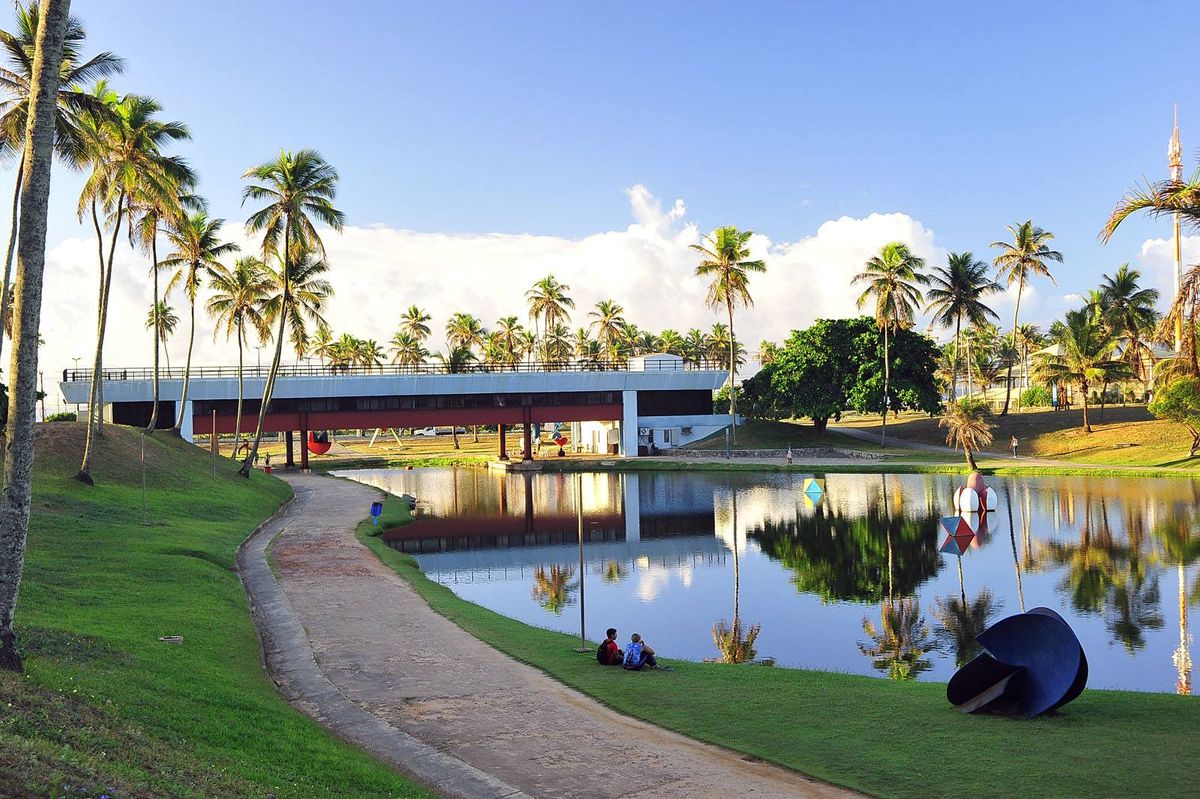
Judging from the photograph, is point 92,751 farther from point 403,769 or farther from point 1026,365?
point 1026,365

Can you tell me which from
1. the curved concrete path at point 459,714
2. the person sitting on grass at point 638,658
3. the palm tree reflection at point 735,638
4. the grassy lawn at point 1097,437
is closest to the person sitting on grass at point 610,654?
the person sitting on grass at point 638,658

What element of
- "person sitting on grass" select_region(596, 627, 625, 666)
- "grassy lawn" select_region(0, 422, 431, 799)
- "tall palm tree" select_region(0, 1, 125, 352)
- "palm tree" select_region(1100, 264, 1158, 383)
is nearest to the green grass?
"person sitting on grass" select_region(596, 627, 625, 666)

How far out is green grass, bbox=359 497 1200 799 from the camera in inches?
466

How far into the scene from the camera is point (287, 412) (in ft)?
259

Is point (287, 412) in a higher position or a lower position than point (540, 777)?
higher

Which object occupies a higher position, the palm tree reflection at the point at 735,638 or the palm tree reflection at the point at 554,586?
the palm tree reflection at the point at 554,586

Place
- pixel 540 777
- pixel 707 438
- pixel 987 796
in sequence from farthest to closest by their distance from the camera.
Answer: pixel 707 438
pixel 540 777
pixel 987 796

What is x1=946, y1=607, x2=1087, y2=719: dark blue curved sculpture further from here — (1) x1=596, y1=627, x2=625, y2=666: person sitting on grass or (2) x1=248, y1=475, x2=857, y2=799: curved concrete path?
(1) x1=596, y1=627, x2=625, y2=666: person sitting on grass

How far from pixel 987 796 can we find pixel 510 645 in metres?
11.8

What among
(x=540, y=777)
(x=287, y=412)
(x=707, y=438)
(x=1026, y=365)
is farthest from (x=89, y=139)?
(x=1026, y=365)

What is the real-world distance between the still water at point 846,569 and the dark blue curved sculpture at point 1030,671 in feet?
13.7

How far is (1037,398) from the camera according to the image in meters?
101

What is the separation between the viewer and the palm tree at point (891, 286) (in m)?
82.9

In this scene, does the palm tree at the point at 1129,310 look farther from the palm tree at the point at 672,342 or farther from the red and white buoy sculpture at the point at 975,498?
the palm tree at the point at 672,342
